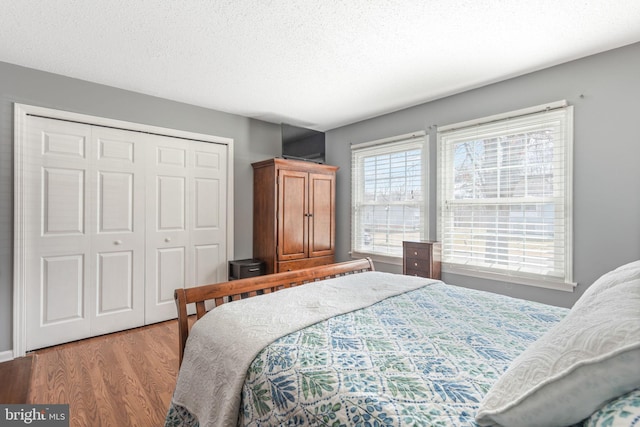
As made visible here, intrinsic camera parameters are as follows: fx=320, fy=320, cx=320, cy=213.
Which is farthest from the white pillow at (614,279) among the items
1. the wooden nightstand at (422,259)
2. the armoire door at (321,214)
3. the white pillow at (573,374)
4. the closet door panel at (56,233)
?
the closet door panel at (56,233)

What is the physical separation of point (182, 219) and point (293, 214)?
4.18 ft

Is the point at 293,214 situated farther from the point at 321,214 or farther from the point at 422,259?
the point at 422,259

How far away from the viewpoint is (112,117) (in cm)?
313

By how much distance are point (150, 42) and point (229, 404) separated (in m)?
2.43

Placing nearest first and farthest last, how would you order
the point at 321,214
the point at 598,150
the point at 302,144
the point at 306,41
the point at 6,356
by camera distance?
1. the point at 306,41
2. the point at 598,150
3. the point at 6,356
4. the point at 321,214
5. the point at 302,144

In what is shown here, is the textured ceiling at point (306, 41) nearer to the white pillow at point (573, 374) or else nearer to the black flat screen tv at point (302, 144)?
the black flat screen tv at point (302, 144)

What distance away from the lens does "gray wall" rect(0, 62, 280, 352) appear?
8.63 ft

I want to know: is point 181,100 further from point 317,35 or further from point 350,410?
point 350,410

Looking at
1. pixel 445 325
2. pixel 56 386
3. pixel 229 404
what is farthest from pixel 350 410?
pixel 56 386

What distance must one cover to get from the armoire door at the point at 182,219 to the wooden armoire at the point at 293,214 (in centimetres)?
46

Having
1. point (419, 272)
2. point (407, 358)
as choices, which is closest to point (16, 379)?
point (407, 358)

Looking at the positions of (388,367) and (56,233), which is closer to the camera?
(388,367)

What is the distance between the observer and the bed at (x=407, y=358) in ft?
2.25

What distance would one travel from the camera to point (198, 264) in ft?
12.3
